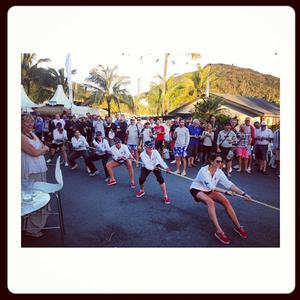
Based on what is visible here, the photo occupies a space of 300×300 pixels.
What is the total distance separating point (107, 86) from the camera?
849 inches

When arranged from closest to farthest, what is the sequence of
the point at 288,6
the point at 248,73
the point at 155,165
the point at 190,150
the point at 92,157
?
the point at 288,6 → the point at 155,165 → the point at 92,157 → the point at 190,150 → the point at 248,73

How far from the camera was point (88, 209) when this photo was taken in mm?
4285

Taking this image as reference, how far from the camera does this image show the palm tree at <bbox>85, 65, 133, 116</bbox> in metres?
21.2

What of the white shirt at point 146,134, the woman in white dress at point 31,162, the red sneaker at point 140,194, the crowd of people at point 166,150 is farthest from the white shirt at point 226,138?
the woman in white dress at point 31,162

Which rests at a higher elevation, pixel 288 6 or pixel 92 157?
pixel 288 6

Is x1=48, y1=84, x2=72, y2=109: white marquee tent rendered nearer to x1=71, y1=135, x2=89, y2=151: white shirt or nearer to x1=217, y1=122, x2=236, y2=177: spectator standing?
x1=71, y1=135, x2=89, y2=151: white shirt

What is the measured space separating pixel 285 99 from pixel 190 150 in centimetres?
451

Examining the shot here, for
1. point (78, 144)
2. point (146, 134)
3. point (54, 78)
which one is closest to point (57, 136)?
point (78, 144)

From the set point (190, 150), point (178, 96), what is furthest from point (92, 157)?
point (178, 96)

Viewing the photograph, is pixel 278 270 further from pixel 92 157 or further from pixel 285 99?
pixel 92 157

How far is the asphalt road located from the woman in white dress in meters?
0.15

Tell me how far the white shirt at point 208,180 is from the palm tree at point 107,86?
18609 mm

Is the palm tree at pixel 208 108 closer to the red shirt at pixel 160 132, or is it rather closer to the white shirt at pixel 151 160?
the red shirt at pixel 160 132

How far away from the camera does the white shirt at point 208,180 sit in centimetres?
358
